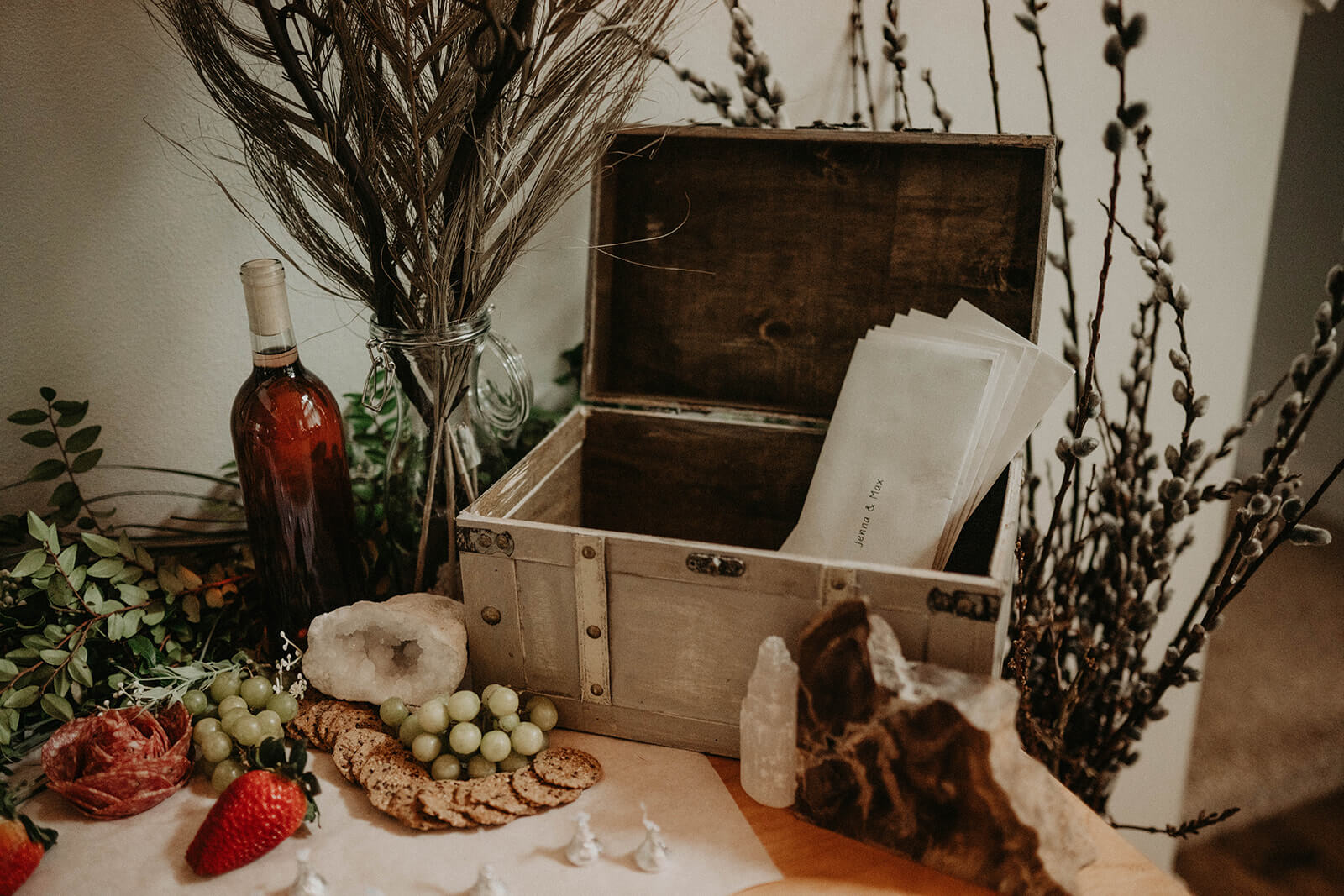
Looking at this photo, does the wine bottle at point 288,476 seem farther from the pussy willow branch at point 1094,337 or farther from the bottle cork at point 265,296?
the pussy willow branch at point 1094,337

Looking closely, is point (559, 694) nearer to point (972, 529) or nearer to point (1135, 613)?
point (972, 529)

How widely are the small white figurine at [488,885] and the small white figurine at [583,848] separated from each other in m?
0.06

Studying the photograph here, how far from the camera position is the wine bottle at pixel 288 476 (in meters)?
0.86

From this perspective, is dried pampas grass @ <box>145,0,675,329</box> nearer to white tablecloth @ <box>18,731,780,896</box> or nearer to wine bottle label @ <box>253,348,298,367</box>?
wine bottle label @ <box>253,348,298,367</box>

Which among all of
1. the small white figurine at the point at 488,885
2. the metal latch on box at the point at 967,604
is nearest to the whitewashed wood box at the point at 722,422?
the metal latch on box at the point at 967,604

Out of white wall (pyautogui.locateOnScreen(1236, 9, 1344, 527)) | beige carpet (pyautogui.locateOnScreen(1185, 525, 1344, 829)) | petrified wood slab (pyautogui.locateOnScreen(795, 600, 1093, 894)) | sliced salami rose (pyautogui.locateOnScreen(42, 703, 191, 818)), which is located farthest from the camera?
beige carpet (pyautogui.locateOnScreen(1185, 525, 1344, 829))

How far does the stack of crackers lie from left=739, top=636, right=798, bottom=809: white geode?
152mm

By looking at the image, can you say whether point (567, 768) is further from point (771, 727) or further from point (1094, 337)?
point (1094, 337)

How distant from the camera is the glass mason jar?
0.91 meters

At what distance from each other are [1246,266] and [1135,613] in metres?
0.77

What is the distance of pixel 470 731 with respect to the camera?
83 cm

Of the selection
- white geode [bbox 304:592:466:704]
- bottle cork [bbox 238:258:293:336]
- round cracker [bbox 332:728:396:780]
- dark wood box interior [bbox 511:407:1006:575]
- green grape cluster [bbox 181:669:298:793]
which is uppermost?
bottle cork [bbox 238:258:293:336]

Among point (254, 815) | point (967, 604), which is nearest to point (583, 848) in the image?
point (254, 815)

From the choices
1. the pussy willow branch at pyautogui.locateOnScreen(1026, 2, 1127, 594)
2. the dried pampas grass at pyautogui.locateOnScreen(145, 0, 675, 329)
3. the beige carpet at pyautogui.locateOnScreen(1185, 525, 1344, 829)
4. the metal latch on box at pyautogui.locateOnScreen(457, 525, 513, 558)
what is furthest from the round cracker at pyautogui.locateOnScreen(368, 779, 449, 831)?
the beige carpet at pyautogui.locateOnScreen(1185, 525, 1344, 829)
